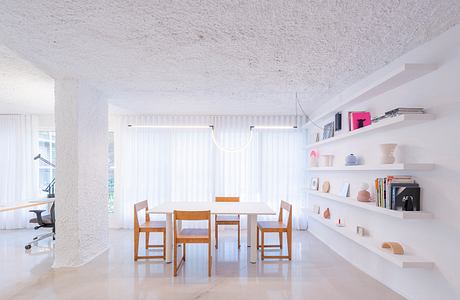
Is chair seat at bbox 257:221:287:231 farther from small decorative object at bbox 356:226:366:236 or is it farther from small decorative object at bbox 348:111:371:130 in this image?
small decorative object at bbox 348:111:371:130

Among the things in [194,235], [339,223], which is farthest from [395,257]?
[194,235]

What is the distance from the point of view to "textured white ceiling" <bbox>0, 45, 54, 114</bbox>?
2894 mm

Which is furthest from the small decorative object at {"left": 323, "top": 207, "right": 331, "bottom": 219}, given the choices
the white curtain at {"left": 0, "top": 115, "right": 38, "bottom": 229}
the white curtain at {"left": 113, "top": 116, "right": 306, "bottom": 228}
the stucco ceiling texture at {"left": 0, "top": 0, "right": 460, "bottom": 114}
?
the white curtain at {"left": 0, "top": 115, "right": 38, "bottom": 229}

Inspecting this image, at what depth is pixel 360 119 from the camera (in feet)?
10.3

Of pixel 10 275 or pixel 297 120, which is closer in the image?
pixel 10 275

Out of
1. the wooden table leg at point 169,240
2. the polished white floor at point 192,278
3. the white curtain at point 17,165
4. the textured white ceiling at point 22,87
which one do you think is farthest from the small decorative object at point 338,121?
the white curtain at point 17,165

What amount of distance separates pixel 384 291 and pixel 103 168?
4.14 metres

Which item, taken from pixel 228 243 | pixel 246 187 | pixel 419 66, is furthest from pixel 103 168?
pixel 419 66

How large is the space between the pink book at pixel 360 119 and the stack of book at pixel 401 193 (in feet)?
2.85

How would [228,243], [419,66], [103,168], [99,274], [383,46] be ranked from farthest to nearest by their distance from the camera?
[228,243] → [103,168] → [99,274] → [383,46] → [419,66]

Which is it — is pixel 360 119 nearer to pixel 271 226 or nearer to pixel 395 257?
pixel 395 257

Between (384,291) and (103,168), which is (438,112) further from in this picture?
(103,168)

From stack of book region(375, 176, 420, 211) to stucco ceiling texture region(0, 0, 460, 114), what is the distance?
4.18 ft

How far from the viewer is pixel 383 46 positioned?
237cm
